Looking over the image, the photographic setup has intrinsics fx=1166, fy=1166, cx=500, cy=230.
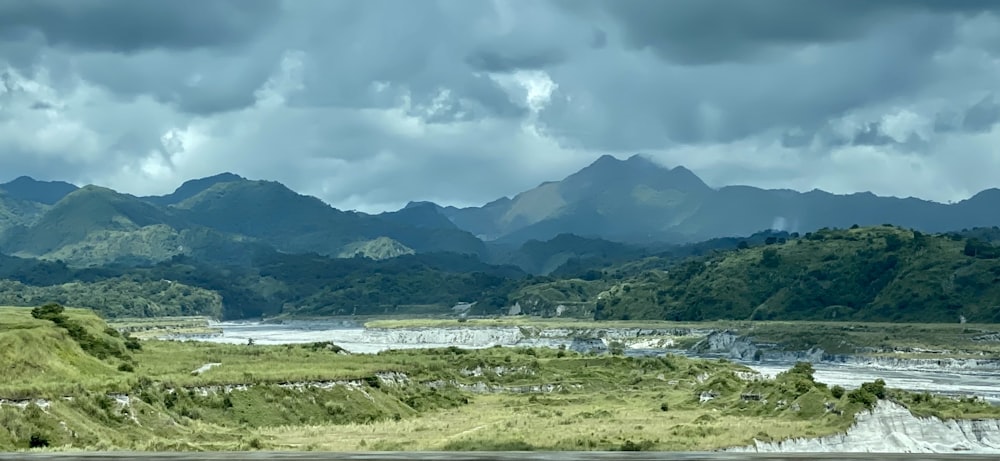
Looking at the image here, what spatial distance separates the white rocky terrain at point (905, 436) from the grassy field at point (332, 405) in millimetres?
1279

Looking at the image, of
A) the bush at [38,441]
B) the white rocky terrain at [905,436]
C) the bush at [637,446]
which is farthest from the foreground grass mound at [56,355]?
the white rocky terrain at [905,436]

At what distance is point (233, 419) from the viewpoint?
96.4 metres

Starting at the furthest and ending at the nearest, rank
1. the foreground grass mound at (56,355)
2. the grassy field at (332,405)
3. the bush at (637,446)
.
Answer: the foreground grass mound at (56,355) < the grassy field at (332,405) < the bush at (637,446)

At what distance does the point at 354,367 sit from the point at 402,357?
108 ft

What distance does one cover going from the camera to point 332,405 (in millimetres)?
106125

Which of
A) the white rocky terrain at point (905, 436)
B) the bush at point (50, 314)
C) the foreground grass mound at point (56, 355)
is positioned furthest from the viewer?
the bush at point (50, 314)

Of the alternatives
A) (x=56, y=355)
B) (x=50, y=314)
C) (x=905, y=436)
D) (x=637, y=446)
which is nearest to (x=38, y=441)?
(x=56, y=355)

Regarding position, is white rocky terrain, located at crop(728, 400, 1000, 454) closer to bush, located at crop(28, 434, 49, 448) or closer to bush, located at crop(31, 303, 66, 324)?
bush, located at crop(28, 434, 49, 448)

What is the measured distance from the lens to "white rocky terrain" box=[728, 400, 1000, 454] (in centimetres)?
8625

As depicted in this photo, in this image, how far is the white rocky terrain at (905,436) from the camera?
3396 inches

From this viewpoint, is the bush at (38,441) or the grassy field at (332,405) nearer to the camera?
the bush at (38,441)

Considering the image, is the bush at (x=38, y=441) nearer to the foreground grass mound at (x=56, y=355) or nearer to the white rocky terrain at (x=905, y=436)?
the foreground grass mound at (x=56, y=355)

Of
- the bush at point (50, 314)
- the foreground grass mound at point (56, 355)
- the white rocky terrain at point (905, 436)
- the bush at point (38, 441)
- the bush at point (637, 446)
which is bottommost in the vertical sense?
the white rocky terrain at point (905, 436)

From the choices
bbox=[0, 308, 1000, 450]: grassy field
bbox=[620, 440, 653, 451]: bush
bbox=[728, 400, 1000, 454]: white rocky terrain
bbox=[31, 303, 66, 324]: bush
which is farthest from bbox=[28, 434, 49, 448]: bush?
bbox=[728, 400, 1000, 454]: white rocky terrain
